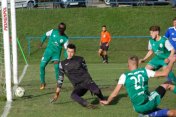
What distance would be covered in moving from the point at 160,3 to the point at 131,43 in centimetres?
957

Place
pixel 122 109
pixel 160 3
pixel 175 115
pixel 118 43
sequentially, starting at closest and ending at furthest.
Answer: pixel 175 115 → pixel 122 109 → pixel 118 43 → pixel 160 3

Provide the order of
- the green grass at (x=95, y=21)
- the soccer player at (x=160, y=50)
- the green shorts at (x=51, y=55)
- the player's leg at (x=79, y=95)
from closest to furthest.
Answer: the player's leg at (x=79, y=95) < the soccer player at (x=160, y=50) < the green shorts at (x=51, y=55) < the green grass at (x=95, y=21)

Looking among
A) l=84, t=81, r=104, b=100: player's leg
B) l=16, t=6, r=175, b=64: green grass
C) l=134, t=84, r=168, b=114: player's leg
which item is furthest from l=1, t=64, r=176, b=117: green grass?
l=16, t=6, r=175, b=64: green grass

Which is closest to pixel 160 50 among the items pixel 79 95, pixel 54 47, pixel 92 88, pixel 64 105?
pixel 92 88

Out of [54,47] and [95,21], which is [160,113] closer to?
[54,47]

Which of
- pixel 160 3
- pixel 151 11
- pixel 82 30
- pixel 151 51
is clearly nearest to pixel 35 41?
pixel 82 30

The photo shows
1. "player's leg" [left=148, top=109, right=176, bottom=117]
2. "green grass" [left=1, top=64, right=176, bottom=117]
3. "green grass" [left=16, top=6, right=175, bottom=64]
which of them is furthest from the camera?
"green grass" [left=16, top=6, right=175, bottom=64]

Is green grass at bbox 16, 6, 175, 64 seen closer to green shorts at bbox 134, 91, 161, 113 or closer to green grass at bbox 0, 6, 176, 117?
green grass at bbox 0, 6, 176, 117

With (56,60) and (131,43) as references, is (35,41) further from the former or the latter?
(56,60)

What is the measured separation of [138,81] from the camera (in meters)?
9.91

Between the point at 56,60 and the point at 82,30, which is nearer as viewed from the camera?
the point at 56,60

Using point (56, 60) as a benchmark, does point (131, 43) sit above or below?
below

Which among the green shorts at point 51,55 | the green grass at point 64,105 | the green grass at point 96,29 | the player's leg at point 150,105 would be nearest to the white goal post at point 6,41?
the green grass at point 64,105

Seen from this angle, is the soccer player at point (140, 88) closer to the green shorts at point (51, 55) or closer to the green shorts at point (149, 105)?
the green shorts at point (149, 105)
